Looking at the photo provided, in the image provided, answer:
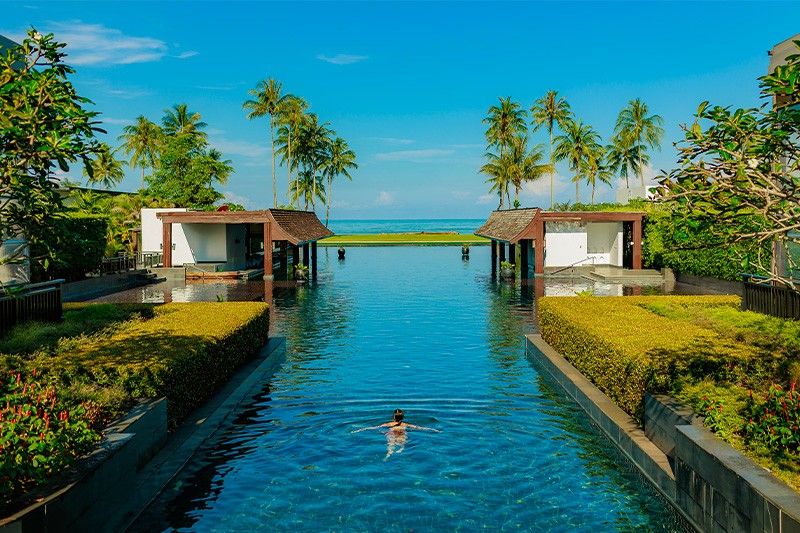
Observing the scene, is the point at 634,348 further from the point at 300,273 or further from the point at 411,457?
the point at 300,273

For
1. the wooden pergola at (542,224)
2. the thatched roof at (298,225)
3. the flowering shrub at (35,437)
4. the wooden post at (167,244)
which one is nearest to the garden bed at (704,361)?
the flowering shrub at (35,437)

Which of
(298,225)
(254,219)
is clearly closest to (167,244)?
(254,219)

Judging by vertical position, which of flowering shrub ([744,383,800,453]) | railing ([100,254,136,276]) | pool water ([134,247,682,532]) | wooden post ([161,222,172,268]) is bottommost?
pool water ([134,247,682,532])

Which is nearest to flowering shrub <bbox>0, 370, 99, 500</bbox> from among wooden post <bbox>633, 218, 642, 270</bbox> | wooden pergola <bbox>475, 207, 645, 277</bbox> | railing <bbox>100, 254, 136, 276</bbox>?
railing <bbox>100, 254, 136, 276</bbox>

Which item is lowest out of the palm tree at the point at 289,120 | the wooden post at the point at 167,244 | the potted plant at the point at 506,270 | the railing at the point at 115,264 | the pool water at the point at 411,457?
the pool water at the point at 411,457

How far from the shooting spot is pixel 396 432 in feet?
45.4

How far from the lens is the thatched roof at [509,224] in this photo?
153 feet

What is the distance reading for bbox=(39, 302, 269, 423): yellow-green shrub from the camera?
12.3 meters

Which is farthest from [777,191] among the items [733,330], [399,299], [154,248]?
[154,248]

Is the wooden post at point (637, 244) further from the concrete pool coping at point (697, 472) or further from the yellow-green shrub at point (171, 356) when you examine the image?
the concrete pool coping at point (697, 472)

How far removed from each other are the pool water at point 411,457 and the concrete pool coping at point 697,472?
0.33m

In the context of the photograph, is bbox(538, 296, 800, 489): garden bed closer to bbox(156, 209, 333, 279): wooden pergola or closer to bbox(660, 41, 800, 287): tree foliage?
bbox(660, 41, 800, 287): tree foliage

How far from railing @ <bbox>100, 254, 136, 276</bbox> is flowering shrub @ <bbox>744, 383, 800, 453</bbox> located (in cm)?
3738

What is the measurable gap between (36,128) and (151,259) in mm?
44348
